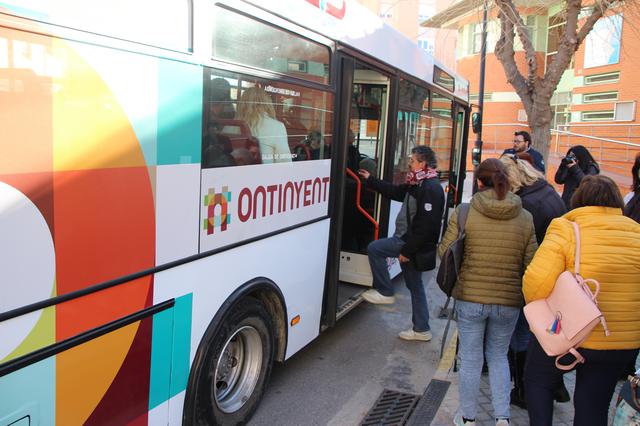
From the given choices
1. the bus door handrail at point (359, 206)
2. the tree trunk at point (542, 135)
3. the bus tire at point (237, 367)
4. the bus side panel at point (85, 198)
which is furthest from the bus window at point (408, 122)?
the tree trunk at point (542, 135)

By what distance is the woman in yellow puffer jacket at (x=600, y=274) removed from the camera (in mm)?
2725

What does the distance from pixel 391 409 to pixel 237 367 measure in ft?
3.93

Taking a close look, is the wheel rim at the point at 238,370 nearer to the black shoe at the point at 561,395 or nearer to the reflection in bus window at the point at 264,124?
the reflection in bus window at the point at 264,124

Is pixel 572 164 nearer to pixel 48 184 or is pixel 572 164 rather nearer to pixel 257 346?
pixel 257 346

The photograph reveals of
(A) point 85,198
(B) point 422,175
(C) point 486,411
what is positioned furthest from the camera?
(B) point 422,175

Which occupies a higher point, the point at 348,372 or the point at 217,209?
the point at 217,209

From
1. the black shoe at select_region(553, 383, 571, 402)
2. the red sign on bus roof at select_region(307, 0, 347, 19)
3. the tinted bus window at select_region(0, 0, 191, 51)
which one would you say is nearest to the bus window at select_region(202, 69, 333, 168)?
the tinted bus window at select_region(0, 0, 191, 51)

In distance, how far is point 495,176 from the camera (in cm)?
344

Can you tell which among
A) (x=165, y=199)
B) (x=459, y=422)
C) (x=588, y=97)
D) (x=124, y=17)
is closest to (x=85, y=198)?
(x=165, y=199)

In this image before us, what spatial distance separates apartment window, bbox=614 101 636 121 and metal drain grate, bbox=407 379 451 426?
1938 cm

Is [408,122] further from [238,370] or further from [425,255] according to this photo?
[238,370]

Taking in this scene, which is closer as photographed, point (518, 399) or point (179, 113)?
point (179, 113)

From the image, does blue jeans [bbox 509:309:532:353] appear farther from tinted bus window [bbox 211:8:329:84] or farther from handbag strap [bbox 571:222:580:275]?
tinted bus window [bbox 211:8:329:84]

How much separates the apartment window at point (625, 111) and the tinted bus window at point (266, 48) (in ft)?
64.7
